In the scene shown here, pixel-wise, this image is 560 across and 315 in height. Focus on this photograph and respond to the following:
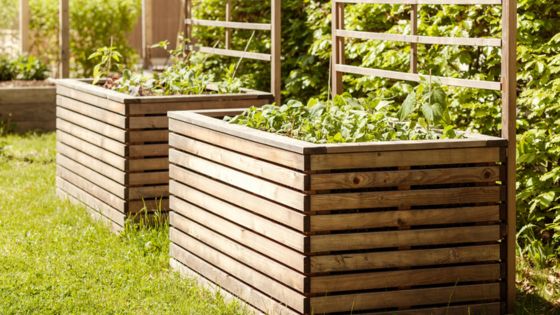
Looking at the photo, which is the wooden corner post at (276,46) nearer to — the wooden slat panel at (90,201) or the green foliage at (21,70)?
the wooden slat panel at (90,201)

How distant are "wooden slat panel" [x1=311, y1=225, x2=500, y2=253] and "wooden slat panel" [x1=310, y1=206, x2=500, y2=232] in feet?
0.10

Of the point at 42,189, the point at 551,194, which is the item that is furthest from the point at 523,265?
the point at 42,189

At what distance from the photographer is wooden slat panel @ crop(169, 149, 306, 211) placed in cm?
428

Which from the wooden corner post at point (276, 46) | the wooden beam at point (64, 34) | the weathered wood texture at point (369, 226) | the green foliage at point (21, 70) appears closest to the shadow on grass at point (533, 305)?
the weathered wood texture at point (369, 226)

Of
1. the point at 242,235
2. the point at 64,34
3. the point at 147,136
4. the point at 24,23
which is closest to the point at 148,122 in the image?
the point at 147,136

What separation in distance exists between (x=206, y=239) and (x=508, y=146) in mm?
1507

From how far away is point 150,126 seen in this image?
6406 mm

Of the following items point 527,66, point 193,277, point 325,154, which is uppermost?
point 527,66

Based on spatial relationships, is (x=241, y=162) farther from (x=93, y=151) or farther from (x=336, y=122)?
(x=93, y=151)

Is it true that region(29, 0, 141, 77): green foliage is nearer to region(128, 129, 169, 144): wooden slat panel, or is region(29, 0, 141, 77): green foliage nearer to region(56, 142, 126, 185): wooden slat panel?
region(56, 142, 126, 185): wooden slat panel

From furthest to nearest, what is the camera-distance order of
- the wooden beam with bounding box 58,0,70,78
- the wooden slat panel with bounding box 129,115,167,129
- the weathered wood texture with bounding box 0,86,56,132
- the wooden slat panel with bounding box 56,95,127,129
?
1. the weathered wood texture with bounding box 0,86,56,132
2. the wooden beam with bounding box 58,0,70,78
3. the wooden slat panel with bounding box 56,95,127,129
4. the wooden slat panel with bounding box 129,115,167,129

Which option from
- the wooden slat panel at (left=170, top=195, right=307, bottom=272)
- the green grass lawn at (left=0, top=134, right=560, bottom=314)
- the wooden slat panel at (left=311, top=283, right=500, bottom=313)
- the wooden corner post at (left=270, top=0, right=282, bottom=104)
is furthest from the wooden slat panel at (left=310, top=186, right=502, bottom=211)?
the wooden corner post at (left=270, top=0, right=282, bottom=104)

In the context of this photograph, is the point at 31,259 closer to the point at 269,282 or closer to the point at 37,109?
the point at 269,282

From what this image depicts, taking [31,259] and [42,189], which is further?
[42,189]
